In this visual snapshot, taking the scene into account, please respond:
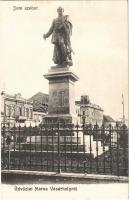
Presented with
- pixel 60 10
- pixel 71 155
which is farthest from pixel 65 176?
pixel 60 10

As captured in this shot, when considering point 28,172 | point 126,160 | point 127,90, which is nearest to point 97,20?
point 127,90

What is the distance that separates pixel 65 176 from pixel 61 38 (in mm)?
2769

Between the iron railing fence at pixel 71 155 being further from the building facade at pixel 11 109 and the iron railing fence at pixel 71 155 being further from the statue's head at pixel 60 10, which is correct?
the statue's head at pixel 60 10

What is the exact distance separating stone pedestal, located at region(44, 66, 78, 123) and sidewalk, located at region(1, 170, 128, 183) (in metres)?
1.64

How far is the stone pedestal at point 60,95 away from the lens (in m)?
6.72

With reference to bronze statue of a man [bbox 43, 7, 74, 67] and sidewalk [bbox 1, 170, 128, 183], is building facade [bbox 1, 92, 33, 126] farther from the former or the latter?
bronze statue of a man [bbox 43, 7, 74, 67]

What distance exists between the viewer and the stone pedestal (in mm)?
6723

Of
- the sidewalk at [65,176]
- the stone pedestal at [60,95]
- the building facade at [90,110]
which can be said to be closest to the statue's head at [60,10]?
the stone pedestal at [60,95]

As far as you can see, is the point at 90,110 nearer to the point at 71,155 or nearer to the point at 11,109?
the point at 11,109

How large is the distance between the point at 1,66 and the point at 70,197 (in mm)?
2431

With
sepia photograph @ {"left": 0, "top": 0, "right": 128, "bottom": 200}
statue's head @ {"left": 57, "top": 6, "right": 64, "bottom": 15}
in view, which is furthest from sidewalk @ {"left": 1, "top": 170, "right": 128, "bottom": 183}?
statue's head @ {"left": 57, "top": 6, "right": 64, "bottom": 15}

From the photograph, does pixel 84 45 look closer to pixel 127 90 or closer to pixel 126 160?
pixel 127 90

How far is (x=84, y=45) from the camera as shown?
19.6 feet

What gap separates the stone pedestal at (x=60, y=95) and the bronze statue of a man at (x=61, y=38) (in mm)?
191
